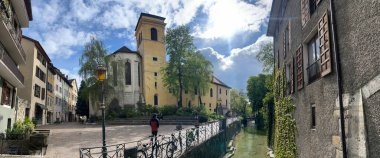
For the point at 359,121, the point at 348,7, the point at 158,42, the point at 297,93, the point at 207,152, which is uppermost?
the point at 158,42

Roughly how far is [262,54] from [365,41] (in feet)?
100

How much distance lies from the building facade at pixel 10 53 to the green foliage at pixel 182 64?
23101mm

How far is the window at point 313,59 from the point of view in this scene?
910 cm

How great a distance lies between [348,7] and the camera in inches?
236

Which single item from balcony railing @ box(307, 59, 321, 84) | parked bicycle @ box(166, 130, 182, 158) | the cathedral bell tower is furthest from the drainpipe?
the cathedral bell tower

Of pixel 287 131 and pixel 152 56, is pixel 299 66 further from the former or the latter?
pixel 152 56

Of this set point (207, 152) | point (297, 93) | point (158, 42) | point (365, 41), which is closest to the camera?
point (365, 41)

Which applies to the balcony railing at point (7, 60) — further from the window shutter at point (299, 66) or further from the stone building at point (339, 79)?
the stone building at point (339, 79)

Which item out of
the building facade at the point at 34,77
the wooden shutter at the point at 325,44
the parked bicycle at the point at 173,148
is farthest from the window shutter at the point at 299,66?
the building facade at the point at 34,77

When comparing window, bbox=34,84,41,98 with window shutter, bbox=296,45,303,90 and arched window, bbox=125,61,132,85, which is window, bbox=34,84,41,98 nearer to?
arched window, bbox=125,61,132,85

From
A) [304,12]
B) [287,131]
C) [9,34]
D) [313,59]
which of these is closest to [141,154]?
[287,131]

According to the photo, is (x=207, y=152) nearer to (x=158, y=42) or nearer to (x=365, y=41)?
(x=365, y=41)

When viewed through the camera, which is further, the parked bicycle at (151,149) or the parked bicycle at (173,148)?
the parked bicycle at (173,148)

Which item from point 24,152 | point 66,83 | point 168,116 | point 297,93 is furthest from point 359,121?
point 66,83
